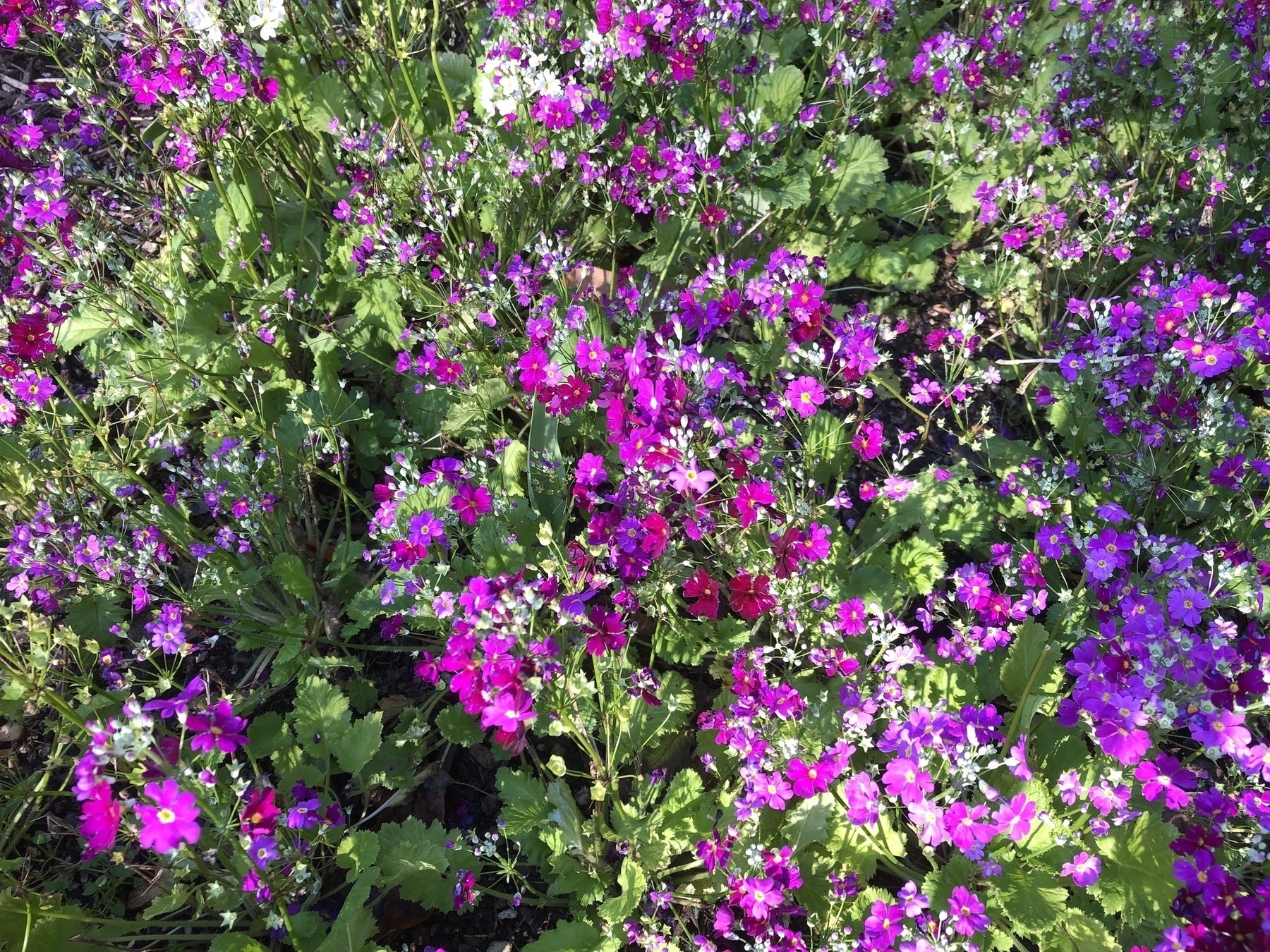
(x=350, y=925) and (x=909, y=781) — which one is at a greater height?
(x=909, y=781)

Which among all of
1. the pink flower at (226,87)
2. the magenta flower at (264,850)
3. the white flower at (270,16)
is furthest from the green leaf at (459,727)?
the white flower at (270,16)

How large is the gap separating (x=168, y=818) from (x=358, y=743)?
107cm

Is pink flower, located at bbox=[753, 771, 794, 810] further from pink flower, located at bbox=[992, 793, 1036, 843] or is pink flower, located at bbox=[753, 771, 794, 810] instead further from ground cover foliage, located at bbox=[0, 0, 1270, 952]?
pink flower, located at bbox=[992, 793, 1036, 843]

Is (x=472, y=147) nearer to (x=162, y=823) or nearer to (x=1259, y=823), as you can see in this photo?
(x=162, y=823)

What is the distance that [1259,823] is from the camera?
7.23 ft

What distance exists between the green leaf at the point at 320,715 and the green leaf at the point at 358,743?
3cm

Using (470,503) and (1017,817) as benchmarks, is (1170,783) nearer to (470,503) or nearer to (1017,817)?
(1017,817)

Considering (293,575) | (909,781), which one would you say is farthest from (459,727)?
(909,781)

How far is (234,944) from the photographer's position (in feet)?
7.74

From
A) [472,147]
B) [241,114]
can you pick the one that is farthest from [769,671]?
[241,114]

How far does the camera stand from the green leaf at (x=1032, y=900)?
234 centimetres

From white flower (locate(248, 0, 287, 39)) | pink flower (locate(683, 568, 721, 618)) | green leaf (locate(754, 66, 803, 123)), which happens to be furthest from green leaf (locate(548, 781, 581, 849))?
green leaf (locate(754, 66, 803, 123))

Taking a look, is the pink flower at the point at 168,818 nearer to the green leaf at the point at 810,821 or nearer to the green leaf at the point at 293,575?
the green leaf at the point at 293,575

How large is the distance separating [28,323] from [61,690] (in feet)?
4.84
